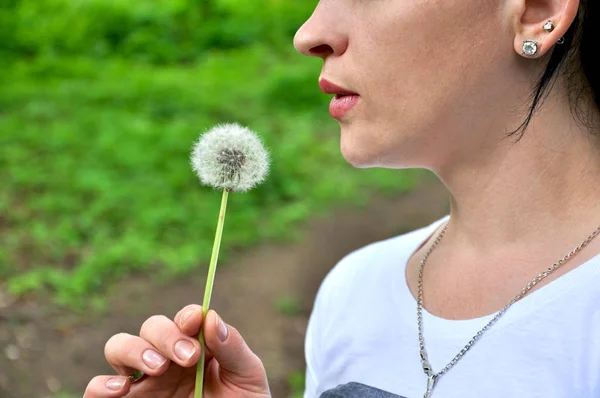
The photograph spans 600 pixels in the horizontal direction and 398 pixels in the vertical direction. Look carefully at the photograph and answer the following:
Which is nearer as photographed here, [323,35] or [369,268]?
[323,35]

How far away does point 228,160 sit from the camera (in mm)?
892

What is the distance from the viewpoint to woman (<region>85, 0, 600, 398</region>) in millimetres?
936

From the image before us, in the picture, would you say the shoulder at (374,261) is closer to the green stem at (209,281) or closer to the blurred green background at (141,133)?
the green stem at (209,281)

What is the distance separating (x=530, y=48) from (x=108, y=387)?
726 millimetres

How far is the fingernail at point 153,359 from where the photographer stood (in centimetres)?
92

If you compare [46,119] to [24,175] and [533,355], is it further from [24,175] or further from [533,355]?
[533,355]

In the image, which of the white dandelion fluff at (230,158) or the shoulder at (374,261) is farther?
the shoulder at (374,261)

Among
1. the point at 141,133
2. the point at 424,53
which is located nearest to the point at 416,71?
the point at 424,53

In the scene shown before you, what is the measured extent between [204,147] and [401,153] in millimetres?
296

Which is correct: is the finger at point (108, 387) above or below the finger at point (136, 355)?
below

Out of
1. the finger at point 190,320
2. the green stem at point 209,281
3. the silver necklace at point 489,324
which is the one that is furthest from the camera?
the silver necklace at point 489,324

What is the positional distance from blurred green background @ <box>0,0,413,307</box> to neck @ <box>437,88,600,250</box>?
2245mm

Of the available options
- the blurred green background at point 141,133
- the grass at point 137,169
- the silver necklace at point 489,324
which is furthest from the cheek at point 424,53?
the grass at point 137,169

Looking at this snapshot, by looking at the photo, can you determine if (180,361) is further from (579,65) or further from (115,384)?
(579,65)
